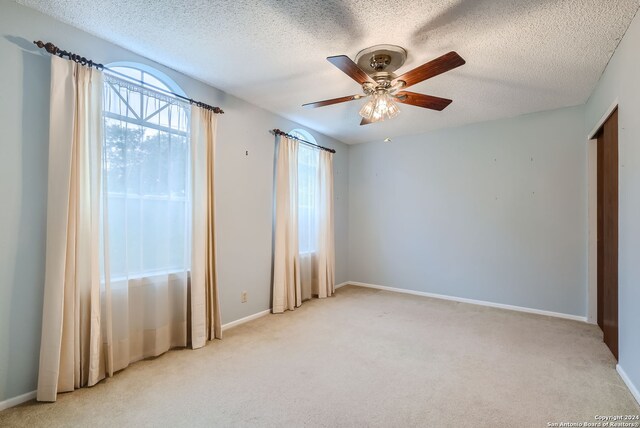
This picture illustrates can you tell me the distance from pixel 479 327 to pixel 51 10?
4482 millimetres

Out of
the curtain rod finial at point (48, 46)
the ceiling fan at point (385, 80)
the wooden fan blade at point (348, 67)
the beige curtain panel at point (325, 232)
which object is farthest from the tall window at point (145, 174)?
the beige curtain panel at point (325, 232)

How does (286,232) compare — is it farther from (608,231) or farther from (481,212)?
(608,231)

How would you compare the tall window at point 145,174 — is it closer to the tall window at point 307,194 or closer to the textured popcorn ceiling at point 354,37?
the textured popcorn ceiling at point 354,37

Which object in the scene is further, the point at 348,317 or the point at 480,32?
the point at 348,317

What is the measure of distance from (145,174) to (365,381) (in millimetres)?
2346

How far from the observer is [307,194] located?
434cm

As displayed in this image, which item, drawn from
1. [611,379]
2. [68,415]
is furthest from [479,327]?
[68,415]

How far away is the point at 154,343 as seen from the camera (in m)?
2.53

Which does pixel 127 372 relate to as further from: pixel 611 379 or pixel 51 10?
pixel 611 379

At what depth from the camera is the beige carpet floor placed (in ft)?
5.84

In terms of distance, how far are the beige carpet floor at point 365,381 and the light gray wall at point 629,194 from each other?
1.13 ft

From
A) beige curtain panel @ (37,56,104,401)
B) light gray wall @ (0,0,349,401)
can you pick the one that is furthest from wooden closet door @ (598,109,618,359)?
light gray wall @ (0,0,349,401)

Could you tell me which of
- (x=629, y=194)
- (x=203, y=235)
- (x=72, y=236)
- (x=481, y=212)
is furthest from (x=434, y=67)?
(x=481, y=212)

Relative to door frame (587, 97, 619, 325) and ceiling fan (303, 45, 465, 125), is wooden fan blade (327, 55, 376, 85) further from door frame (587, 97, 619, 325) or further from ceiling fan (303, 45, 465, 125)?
door frame (587, 97, 619, 325)
